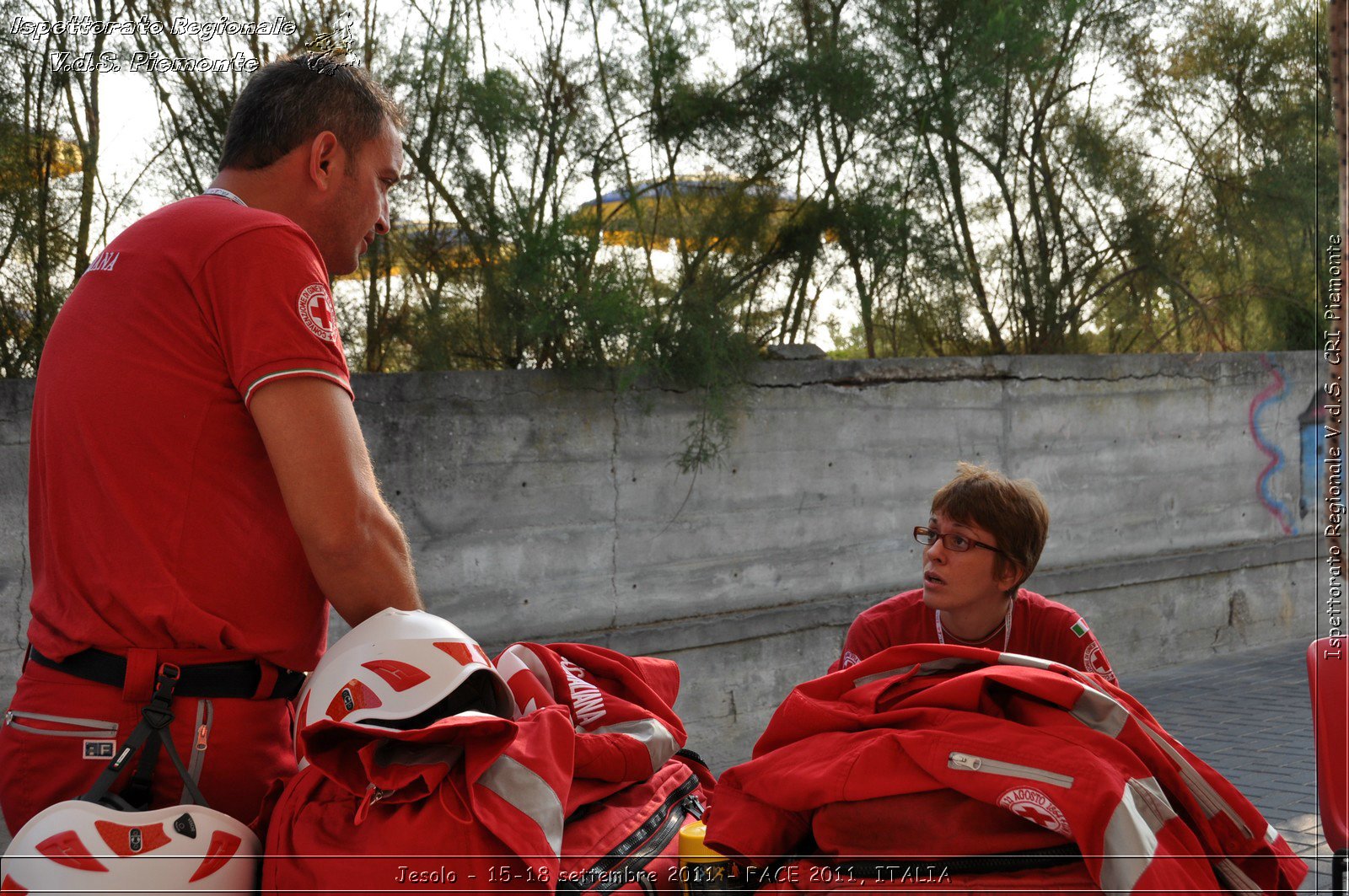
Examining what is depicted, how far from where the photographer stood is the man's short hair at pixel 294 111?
77.7 inches

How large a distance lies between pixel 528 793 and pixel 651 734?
46 centimetres

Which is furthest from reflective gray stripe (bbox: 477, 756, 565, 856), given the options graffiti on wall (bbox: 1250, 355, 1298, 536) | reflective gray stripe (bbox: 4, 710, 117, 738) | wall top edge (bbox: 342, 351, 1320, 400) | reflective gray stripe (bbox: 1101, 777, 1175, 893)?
graffiti on wall (bbox: 1250, 355, 1298, 536)

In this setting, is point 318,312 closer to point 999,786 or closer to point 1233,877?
point 999,786

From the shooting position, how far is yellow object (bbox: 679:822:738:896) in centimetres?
195

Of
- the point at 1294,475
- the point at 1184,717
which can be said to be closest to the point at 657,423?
the point at 1184,717

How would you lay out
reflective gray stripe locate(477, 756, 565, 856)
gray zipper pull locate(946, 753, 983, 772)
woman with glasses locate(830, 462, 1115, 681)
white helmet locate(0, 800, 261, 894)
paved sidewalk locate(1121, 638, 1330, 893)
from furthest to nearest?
1. paved sidewalk locate(1121, 638, 1330, 893)
2. woman with glasses locate(830, 462, 1115, 681)
3. gray zipper pull locate(946, 753, 983, 772)
4. reflective gray stripe locate(477, 756, 565, 856)
5. white helmet locate(0, 800, 261, 894)

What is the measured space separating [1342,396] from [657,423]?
4026 mm

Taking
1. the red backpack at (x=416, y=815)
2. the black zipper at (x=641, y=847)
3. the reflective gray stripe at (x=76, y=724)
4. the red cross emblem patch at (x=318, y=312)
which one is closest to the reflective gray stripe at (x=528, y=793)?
the red backpack at (x=416, y=815)

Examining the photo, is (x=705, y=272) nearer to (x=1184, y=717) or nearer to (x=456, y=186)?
(x=456, y=186)

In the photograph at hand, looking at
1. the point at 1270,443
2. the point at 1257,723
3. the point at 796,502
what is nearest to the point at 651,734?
the point at 796,502

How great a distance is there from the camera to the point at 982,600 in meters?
2.99

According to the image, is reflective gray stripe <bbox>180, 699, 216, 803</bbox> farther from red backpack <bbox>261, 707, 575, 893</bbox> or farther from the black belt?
red backpack <bbox>261, 707, 575, 893</bbox>

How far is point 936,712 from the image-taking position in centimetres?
192

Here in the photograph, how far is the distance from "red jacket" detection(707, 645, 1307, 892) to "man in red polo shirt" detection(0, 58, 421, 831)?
0.73m
